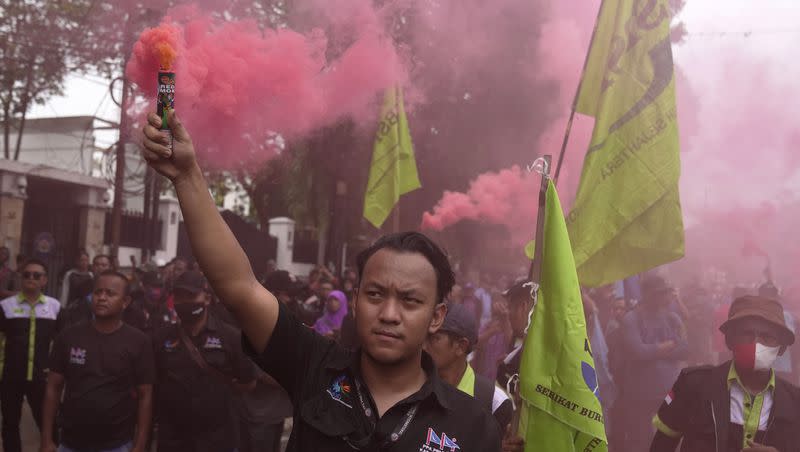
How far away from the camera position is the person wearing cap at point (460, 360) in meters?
4.15

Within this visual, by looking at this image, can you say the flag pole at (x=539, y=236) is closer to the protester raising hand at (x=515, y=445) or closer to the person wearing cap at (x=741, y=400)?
the protester raising hand at (x=515, y=445)

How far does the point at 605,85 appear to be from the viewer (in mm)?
4883

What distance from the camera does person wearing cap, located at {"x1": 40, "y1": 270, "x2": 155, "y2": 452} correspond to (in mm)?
4957

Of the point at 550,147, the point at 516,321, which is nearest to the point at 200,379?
the point at 516,321

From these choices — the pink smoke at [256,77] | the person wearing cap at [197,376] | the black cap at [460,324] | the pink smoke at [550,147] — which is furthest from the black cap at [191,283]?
A: the pink smoke at [550,147]

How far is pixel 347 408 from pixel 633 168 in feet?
9.61

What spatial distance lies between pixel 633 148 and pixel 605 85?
1.60ft

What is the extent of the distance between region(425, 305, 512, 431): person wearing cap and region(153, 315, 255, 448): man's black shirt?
1.57 metres

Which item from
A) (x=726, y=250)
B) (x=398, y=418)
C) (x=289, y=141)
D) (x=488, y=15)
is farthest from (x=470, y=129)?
(x=398, y=418)

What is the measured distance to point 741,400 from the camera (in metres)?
4.00

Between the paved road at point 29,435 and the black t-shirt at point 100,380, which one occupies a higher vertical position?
the black t-shirt at point 100,380

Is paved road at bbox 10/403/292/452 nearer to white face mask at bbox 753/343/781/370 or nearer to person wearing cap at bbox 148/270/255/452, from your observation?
person wearing cap at bbox 148/270/255/452

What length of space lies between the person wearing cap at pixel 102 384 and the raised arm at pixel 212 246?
128 inches

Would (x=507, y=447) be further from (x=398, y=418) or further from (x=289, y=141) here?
(x=289, y=141)
